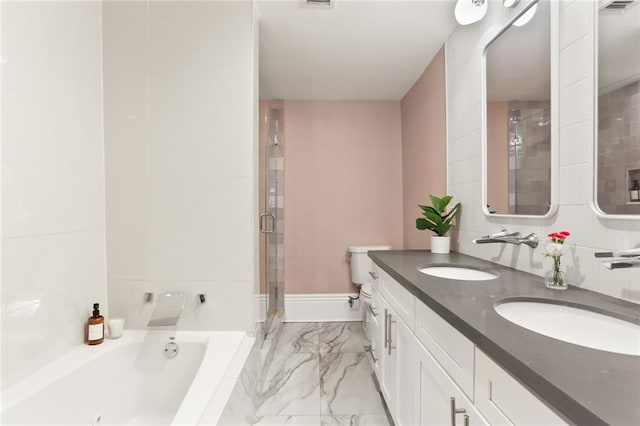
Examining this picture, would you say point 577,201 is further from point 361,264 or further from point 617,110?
point 361,264

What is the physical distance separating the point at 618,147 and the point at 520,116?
20.9 inches

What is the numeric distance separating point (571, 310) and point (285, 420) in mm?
1540

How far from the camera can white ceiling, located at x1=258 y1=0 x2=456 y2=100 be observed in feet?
6.02

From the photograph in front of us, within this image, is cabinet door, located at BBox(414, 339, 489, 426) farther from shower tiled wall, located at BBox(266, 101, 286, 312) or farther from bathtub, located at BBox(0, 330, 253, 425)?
shower tiled wall, located at BBox(266, 101, 286, 312)

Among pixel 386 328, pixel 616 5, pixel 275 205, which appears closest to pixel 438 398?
pixel 386 328

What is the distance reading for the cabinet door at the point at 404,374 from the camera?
4.26ft

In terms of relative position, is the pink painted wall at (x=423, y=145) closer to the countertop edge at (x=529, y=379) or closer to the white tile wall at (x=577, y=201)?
the white tile wall at (x=577, y=201)

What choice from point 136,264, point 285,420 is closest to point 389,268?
point 285,420

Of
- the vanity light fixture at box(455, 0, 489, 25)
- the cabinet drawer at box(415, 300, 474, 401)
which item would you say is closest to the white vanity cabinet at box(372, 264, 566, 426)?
the cabinet drawer at box(415, 300, 474, 401)

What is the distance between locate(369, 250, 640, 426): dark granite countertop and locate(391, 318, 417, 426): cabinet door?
0.33 meters

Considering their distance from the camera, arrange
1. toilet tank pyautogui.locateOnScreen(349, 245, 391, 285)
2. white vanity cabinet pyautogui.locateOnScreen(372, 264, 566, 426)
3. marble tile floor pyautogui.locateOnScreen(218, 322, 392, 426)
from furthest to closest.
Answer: toilet tank pyautogui.locateOnScreen(349, 245, 391, 285)
marble tile floor pyautogui.locateOnScreen(218, 322, 392, 426)
white vanity cabinet pyautogui.locateOnScreen(372, 264, 566, 426)

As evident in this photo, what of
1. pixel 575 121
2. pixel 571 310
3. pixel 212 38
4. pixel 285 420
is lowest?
pixel 285 420

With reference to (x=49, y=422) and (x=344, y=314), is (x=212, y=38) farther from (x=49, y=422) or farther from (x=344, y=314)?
(x=344, y=314)

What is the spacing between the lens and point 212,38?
5.54 feet
